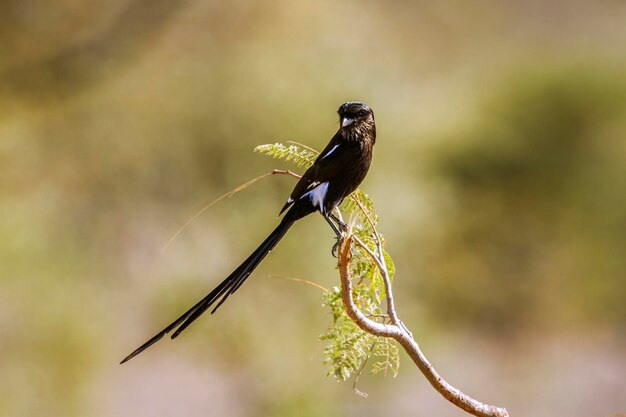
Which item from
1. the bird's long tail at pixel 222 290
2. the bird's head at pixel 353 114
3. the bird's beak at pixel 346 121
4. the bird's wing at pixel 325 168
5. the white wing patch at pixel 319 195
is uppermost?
the bird's head at pixel 353 114

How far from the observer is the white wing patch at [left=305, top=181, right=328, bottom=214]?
1.21m

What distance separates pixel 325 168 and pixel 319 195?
2.0 inches

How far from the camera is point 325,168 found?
119 centimetres

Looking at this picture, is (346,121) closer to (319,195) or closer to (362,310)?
(319,195)

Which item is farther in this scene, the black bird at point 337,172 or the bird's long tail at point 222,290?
the black bird at point 337,172

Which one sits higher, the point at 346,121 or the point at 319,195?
the point at 346,121

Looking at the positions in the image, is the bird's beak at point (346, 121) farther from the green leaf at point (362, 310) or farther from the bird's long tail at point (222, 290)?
the bird's long tail at point (222, 290)

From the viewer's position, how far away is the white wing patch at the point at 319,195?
121 centimetres

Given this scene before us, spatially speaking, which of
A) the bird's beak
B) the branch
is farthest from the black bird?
the branch

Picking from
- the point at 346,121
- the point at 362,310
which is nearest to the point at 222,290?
the point at 362,310

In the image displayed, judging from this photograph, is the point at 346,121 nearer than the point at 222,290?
No

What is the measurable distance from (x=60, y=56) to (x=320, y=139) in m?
1.14

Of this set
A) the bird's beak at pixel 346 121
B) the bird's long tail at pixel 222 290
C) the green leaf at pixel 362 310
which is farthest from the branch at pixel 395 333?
the bird's beak at pixel 346 121

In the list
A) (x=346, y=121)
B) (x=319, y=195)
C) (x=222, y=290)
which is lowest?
(x=222, y=290)
